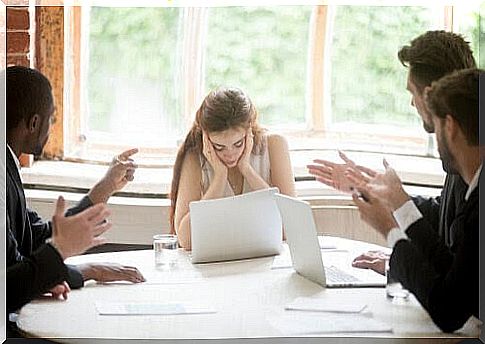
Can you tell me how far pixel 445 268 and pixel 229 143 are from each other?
0.66 metres

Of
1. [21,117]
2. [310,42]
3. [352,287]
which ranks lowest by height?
[352,287]

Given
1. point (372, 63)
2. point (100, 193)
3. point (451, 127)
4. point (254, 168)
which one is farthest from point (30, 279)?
point (451, 127)

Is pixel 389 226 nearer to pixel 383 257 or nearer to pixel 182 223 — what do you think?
pixel 383 257

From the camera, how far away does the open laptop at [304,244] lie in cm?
346

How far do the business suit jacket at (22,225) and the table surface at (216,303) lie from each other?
0.09 meters

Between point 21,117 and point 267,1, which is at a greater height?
point 267,1

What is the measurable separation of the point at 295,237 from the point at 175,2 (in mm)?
710

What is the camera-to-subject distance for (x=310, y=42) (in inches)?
137

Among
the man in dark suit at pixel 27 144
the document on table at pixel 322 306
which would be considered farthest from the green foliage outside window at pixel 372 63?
the man in dark suit at pixel 27 144

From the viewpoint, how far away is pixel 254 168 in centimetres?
347

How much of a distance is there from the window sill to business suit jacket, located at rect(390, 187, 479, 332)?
121 millimetres

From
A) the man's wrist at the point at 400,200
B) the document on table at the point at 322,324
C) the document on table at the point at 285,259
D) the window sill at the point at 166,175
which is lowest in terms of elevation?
the document on table at the point at 322,324

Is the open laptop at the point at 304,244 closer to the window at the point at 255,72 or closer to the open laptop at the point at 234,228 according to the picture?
the open laptop at the point at 234,228

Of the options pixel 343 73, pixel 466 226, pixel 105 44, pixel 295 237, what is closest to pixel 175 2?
pixel 105 44
